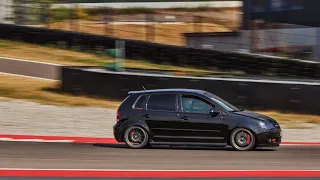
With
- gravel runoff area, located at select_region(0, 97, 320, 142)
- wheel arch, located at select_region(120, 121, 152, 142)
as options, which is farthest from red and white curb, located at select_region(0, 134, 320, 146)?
wheel arch, located at select_region(120, 121, 152, 142)

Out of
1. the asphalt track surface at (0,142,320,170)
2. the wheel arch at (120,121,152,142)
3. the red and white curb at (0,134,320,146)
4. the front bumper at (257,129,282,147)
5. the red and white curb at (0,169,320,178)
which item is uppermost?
the wheel arch at (120,121,152,142)

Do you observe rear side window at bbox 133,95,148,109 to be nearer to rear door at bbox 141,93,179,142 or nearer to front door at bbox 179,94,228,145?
rear door at bbox 141,93,179,142

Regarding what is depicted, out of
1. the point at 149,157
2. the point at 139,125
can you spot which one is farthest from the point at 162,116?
the point at 149,157

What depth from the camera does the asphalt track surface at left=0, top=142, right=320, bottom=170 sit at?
12.3 meters

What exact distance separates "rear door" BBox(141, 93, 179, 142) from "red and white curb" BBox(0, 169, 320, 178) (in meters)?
3.13

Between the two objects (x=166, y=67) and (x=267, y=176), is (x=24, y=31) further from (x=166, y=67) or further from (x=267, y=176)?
(x=267, y=176)

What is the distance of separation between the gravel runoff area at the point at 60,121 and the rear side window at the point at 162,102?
9.27 feet

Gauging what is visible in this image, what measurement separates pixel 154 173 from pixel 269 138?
3.94m

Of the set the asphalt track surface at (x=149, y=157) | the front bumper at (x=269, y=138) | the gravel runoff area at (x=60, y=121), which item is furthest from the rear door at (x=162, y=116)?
the gravel runoff area at (x=60, y=121)

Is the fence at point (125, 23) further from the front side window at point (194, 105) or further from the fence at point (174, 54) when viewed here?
the front side window at point (194, 105)

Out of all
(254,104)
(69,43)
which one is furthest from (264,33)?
(69,43)

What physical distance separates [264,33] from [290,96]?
Answer: 7141 millimetres

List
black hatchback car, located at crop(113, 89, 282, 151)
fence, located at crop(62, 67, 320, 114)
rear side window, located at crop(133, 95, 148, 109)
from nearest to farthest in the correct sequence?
black hatchback car, located at crop(113, 89, 282, 151), rear side window, located at crop(133, 95, 148, 109), fence, located at crop(62, 67, 320, 114)

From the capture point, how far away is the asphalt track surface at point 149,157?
12.3 m
